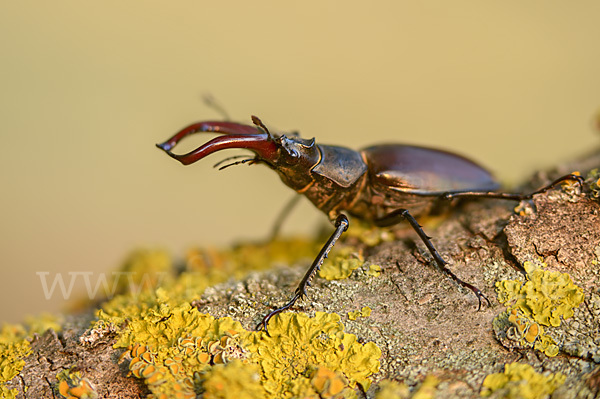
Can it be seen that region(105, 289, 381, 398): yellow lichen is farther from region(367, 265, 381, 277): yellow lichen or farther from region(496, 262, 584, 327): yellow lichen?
region(496, 262, 584, 327): yellow lichen

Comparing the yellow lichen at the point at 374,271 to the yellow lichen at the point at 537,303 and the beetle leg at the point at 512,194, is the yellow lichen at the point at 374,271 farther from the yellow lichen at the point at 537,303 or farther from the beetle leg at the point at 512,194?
the beetle leg at the point at 512,194

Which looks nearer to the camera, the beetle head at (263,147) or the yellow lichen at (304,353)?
the yellow lichen at (304,353)

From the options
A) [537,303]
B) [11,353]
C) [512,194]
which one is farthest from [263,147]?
[11,353]

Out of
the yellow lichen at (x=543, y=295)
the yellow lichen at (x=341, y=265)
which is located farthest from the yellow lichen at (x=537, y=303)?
the yellow lichen at (x=341, y=265)

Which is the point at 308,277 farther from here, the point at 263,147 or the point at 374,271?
the point at 263,147

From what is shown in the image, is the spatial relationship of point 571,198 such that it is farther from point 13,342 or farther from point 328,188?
point 13,342

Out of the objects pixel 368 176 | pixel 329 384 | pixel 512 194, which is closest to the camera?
pixel 329 384

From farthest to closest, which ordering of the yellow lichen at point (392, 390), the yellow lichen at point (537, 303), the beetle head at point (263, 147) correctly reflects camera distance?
the beetle head at point (263, 147)
the yellow lichen at point (537, 303)
the yellow lichen at point (392, 390)

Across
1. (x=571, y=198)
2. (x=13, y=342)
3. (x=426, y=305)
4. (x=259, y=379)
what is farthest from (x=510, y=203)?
(x=13, y=342)
